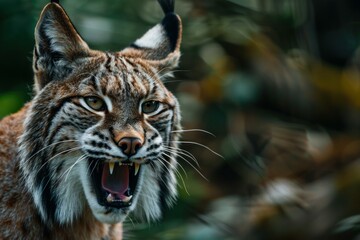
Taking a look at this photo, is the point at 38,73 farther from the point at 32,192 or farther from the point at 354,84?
the point at 354,84

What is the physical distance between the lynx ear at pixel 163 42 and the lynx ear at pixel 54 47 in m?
0.42

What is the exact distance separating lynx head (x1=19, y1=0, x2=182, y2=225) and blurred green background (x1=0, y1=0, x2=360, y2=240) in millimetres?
2616

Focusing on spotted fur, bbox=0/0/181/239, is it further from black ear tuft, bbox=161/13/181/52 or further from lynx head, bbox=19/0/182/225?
black ear tuft, bbox=161/13/181/52

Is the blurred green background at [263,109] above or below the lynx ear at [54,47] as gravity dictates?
below

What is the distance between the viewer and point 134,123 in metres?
4.76

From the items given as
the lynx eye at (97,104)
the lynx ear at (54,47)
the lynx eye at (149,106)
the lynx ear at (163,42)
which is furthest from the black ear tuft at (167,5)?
the lynx eye at (97,104)

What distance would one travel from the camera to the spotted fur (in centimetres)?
480

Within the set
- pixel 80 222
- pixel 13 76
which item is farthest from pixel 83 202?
pixel 13 76

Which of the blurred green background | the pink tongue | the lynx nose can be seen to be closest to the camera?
the lynx nose

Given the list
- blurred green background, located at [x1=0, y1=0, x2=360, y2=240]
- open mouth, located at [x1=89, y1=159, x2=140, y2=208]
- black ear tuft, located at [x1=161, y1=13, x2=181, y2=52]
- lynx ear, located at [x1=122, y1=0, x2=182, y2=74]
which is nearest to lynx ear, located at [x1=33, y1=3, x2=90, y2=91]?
lynx ear, located at [x1=122, y1=0, x2=182, y2=74]

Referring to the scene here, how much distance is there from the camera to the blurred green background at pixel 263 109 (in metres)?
8.37

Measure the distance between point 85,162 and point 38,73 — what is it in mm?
546

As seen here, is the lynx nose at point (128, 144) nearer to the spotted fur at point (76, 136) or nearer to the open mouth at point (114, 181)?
the spotted fur at point (76, 136)

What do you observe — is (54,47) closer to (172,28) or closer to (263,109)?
(172,28)
